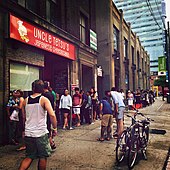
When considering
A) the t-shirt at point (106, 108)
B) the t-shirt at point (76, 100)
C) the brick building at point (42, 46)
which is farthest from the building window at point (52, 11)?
the t-shirt at point (106, 108)

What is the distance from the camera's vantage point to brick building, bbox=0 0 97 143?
671cm

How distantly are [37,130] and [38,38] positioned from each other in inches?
214

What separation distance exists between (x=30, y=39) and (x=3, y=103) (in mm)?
2594

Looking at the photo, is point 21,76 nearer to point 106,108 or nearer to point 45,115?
point 106,108

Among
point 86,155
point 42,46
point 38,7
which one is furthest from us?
point 38,7

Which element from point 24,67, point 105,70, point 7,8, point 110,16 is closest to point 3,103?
point 24,67

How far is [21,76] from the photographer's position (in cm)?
769

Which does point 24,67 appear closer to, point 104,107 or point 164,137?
point 104,107

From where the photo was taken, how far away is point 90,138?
7387mm

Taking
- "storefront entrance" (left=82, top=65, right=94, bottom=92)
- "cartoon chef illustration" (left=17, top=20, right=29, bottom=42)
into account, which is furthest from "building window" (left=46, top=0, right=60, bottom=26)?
"storefront entrance" (left=82, top=65, right=94, bottom=92)

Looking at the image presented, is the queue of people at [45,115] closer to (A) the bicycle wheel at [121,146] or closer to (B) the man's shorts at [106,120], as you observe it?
(B) the man's shorts at [106,120]

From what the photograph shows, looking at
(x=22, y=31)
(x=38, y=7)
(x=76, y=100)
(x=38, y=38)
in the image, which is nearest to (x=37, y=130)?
(x=22, y=31)

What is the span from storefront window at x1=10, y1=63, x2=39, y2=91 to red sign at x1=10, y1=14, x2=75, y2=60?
951mm

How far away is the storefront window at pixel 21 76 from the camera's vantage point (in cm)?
726
